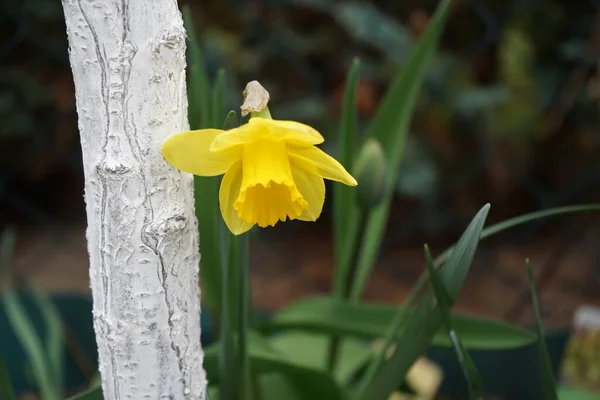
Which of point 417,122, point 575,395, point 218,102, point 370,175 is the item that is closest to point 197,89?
point 218,102

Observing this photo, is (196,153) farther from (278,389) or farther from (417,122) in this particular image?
(417,122)

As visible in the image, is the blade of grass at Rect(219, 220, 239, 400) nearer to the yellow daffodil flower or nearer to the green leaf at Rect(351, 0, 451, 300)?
the yellow daffodil flower

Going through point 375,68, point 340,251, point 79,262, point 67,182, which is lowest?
point 79,262

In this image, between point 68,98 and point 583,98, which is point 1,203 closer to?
point 68,98

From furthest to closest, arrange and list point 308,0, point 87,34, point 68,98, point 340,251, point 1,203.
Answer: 1. point 1,203
2. point 68,98
3. point 308,0
4. point 340,251
5. point 87,34

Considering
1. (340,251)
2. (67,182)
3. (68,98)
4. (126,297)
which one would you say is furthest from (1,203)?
(126,297)

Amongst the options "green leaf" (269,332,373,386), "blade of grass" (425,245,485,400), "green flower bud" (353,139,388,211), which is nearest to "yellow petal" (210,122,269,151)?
"blade of grass" (425,245,485,400)
